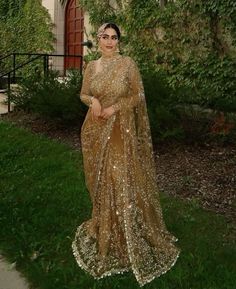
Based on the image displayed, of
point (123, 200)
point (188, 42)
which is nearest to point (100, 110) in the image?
point (123, 200)

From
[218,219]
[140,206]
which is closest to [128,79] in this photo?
[140,206]

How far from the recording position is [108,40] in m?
3.72

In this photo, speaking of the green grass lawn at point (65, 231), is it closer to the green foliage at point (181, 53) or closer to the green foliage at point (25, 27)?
the green foliage at point (181, 53)

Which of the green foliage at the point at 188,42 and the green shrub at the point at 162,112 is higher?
the green foliage at the point at 188,42

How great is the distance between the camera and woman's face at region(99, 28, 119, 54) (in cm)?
370

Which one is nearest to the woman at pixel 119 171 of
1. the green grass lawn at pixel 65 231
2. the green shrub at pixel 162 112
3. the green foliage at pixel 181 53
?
the green grass lawn at pixel 65 231

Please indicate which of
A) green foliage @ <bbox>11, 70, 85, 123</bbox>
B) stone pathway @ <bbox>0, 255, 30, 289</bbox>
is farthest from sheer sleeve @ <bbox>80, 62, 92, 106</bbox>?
green foliage @ <bbox>11, 70, 85, 123</bbox>

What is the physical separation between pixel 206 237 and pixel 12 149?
4.41 m

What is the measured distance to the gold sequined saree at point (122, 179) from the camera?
12.3ft

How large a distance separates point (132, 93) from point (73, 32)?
43.4 feet

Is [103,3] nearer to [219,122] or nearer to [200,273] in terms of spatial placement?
[219,122]

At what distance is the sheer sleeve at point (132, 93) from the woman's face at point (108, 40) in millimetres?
188

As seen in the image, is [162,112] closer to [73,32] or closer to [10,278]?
[10,278]

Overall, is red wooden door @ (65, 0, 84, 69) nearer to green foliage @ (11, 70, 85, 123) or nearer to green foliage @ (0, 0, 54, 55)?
green foliage @ (0, 0, 54, 55)
